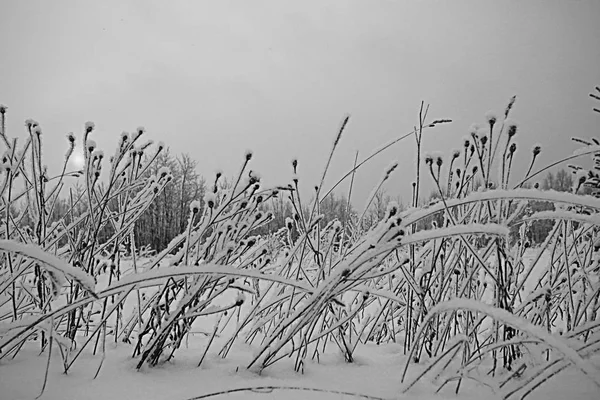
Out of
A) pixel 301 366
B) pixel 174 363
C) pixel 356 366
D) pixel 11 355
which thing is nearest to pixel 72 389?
pixel 174 363

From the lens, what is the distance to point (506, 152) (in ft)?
3.92

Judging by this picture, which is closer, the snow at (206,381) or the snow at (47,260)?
the snow at (47,260)

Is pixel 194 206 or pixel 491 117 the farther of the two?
pixel 491 117

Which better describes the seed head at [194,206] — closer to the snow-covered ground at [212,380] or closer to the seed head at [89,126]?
the snow-covered ground at [212,380]

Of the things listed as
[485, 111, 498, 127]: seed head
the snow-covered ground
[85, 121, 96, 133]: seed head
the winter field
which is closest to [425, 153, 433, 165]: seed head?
the winter field

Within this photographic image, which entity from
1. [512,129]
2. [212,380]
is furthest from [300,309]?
[512,129]

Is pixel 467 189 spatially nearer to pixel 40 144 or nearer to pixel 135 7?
pixel 40 144

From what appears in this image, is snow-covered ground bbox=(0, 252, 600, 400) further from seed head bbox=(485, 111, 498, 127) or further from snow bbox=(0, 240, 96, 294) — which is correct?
seed head bbox=(485, 111, 498, 127)

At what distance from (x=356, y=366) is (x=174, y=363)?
1.95 feet

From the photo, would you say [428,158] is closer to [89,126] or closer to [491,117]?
[491,117]

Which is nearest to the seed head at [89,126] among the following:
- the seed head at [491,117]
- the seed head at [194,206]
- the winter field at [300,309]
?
the winter field at [300,309]

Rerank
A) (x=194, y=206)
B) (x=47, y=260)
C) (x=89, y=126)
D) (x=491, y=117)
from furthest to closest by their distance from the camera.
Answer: (x=89, y=126) < (x=491, y=117) < (x=194, y=206) < (x=47, y=260)

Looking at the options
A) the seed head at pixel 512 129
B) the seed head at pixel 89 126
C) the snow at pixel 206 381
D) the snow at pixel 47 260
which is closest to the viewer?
the snow at pixel 47 260

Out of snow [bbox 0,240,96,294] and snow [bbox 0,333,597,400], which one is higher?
snow [bbox 0,240,96,294]
